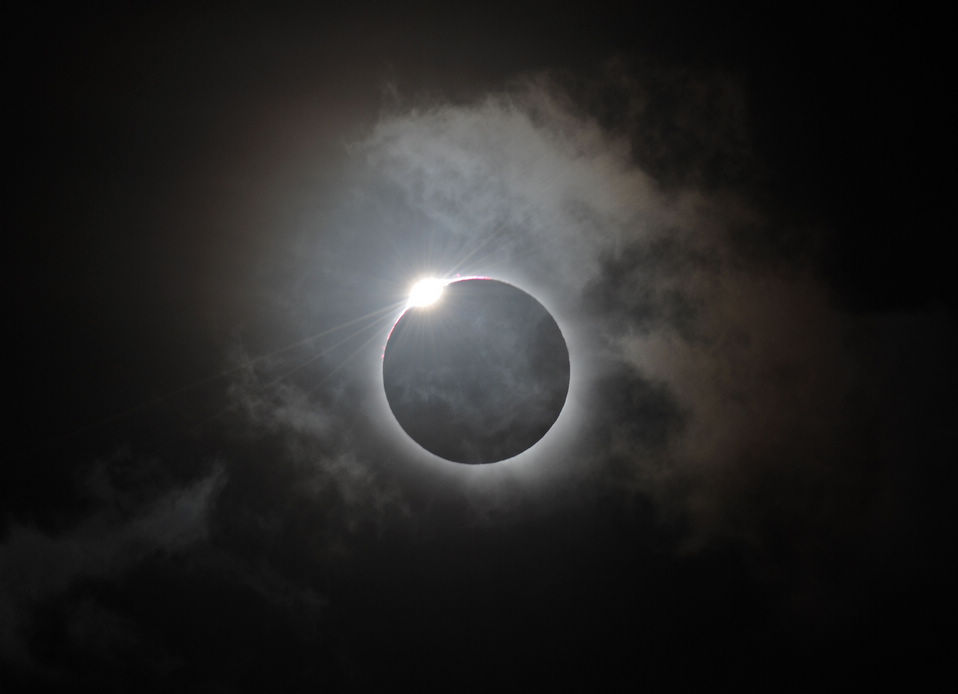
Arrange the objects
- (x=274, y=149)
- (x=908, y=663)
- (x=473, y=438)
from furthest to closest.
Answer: (x=908, y=663) → (x=473, y=438) → (x=274, y=149)

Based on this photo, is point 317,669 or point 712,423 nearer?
point 712,423

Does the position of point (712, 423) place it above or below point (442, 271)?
below

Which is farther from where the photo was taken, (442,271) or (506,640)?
(506,640)

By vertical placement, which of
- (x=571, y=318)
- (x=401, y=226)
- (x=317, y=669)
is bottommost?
(x=317, y=669)

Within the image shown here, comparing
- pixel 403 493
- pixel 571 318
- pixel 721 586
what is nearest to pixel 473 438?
pixel 403 493

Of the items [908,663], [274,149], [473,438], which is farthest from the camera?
[908,663]

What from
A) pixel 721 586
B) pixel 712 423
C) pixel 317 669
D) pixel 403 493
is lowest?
pixel 317 669

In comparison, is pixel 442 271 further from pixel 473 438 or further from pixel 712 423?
pixel 712 423

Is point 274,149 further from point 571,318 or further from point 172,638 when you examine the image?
point 172,638

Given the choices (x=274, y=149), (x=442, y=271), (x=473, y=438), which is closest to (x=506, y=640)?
(x=473, y=438)
